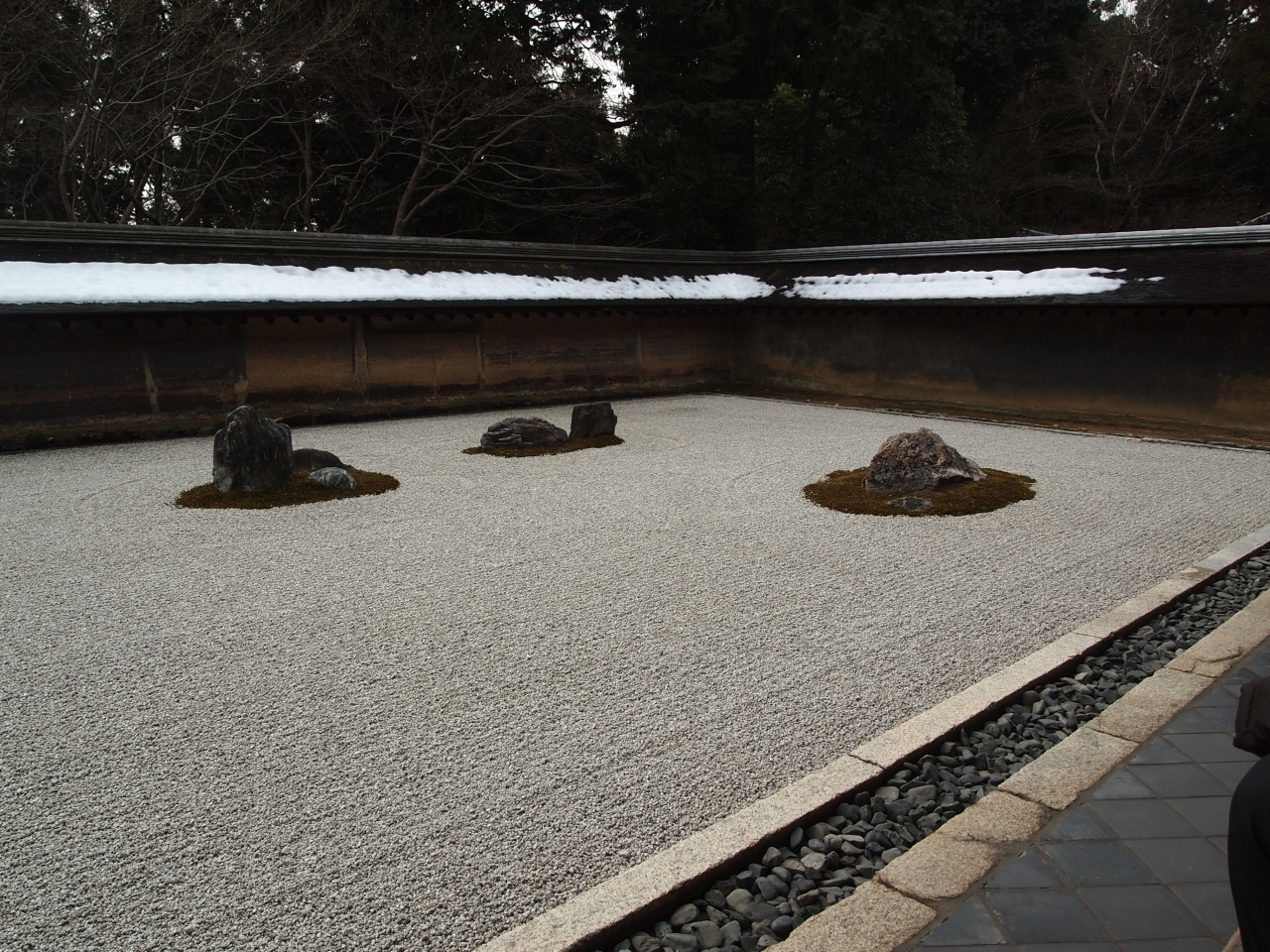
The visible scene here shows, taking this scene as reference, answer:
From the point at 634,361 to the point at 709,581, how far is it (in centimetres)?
971

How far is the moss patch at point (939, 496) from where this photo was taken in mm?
6727

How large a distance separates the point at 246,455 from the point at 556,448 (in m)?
3.31

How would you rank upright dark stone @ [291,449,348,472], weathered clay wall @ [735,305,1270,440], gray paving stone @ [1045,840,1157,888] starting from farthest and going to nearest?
weathered clay wall @ [735,305,1270,440] < upright dark stone @ [291,449,348,472] < gray paving stone @ [1045,840,1157,888]

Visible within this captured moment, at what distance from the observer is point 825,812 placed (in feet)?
9.18

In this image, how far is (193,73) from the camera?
1369cm

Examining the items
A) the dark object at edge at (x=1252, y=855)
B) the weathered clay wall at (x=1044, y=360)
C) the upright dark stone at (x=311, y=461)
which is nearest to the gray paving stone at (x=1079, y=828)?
the dark object at edge at (x=1252, y=855)

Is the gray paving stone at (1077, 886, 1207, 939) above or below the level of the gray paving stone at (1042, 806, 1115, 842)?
below

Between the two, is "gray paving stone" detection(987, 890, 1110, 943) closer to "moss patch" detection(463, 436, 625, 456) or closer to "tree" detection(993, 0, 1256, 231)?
"moss patch" detection(463, 436, 625, 456)

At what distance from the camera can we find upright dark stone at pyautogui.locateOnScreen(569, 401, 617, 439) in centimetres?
991

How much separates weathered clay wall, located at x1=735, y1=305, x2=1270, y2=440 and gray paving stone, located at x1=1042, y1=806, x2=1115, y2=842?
31.9ft

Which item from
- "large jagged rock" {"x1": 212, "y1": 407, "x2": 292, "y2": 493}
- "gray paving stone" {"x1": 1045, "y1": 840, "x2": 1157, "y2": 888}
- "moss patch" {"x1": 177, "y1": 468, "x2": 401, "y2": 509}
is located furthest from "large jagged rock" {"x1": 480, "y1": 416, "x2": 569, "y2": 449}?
"gray paving stone" {"x1": 1045, "y1": 840, "x2": 1157, "y2": 888}

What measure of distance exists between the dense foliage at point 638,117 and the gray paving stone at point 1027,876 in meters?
Answer: 15.6

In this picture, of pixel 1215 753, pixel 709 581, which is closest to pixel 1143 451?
pixel 709 581

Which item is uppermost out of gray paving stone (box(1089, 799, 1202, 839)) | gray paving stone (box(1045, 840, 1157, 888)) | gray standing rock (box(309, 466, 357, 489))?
gray standing rock (box(309, 466, 357, 489))
